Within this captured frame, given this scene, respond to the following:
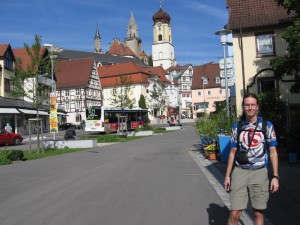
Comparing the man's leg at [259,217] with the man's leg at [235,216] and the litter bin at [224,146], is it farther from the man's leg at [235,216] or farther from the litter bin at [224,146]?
the litter bin at [224,146]

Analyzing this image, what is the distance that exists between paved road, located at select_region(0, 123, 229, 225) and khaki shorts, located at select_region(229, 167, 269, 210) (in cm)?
164

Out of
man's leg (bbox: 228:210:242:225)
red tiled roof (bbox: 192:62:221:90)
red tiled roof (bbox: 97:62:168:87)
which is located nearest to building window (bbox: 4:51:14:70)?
red tiled roof (bbox: 97:62:168:87)

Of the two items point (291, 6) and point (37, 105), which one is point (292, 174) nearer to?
point (291, 6)

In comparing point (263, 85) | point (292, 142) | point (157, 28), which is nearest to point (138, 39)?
point (157, 28)

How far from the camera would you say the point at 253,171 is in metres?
5.12

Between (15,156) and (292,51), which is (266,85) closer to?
(292,51)

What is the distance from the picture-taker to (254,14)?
25.9 m

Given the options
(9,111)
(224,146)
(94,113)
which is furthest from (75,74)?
(224,146)

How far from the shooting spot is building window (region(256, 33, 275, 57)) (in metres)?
25.3

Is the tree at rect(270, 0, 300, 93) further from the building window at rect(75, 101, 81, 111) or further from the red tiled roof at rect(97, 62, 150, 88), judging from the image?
the red tiled roof at rect(97, 62, 150, 88)

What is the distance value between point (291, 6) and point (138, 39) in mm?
161747

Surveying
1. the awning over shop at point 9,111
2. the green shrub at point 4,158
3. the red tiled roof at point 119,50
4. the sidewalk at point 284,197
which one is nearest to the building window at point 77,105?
the awning over shop at point 9,111

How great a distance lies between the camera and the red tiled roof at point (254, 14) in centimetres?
2508

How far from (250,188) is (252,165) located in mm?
282
